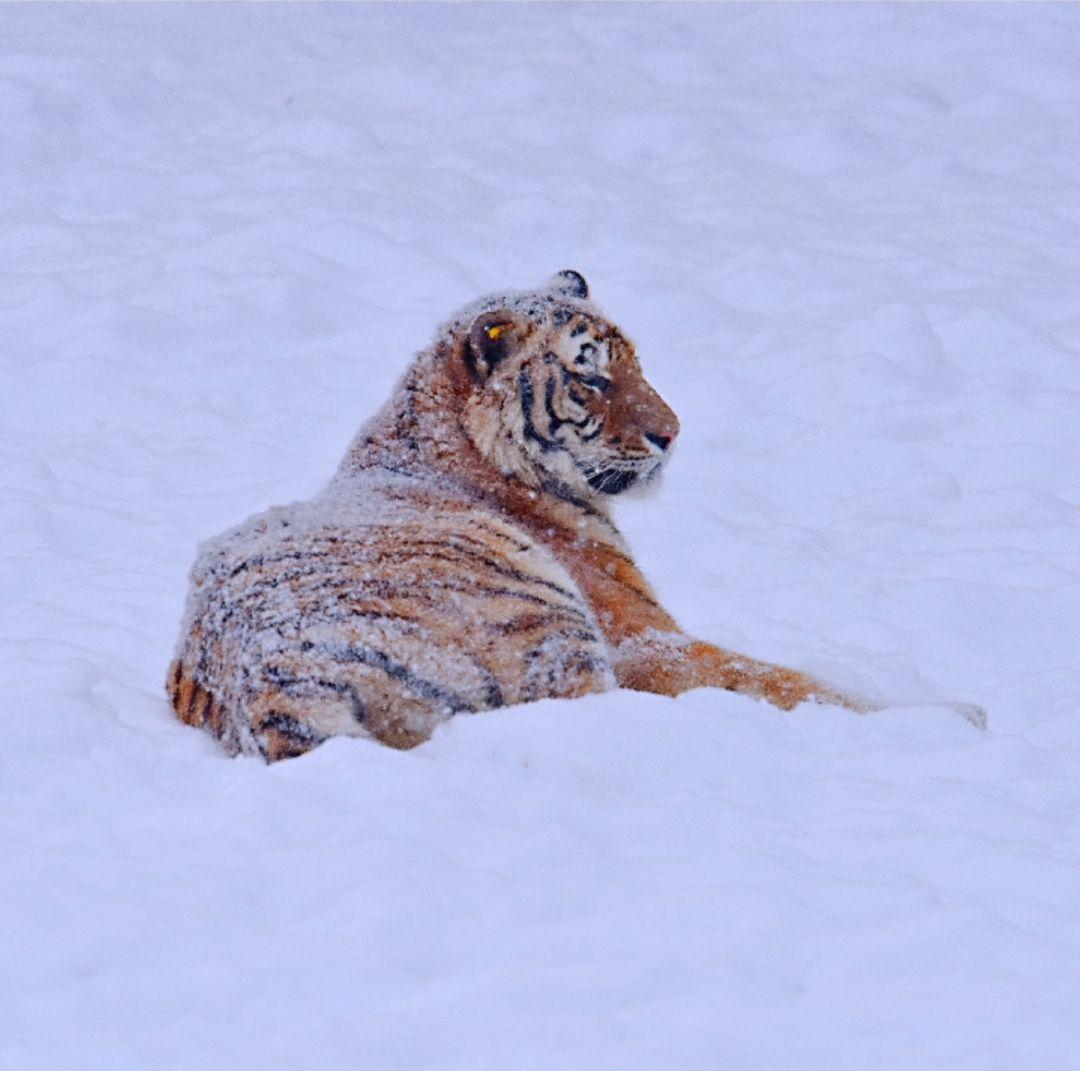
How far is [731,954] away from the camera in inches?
121

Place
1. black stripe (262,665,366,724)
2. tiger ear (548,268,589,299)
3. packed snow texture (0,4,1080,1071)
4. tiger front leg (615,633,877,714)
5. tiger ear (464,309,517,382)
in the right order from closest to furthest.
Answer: packed snow texture (0,4,1080,1071), black stripe (262,665,366,724), tiger front leg (615,633,877,714), tiger ear (464,309,517,382), tiger ear (548,268,589,299)

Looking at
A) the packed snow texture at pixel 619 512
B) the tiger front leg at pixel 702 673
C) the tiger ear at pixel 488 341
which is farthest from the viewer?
the tiger ear at pixel 488 341

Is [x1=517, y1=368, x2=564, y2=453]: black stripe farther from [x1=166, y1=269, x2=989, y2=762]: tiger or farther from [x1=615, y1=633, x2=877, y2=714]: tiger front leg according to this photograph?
[x1=615, y1=633, x2=877, y2=714]: tiger front leg

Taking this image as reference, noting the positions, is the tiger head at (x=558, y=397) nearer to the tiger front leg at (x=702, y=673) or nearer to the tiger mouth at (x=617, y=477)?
the tiger mouth at (x=617, y=477)

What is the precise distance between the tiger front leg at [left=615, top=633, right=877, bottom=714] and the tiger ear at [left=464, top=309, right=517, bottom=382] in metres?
0.88

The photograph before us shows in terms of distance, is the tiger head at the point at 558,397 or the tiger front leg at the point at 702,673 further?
Answer: the tiger head at the point at 558,397

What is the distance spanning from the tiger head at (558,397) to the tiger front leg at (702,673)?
62 cm

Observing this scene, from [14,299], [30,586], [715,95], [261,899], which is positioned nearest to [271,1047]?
[261,899]

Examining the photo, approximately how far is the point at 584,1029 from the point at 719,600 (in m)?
3.50

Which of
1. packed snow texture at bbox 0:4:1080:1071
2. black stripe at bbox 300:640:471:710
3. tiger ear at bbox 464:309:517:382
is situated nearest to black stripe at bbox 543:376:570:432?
tiger ear at bbox 464:309:517:382

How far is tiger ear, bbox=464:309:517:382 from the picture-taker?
4.95 meters

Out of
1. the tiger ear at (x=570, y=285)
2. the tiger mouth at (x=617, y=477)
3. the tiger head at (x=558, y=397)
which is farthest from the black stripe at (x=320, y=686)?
the tiger ear at (x=570, y=285)

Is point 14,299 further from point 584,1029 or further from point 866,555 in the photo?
point 584,1029

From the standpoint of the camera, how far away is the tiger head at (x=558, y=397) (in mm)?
5000
